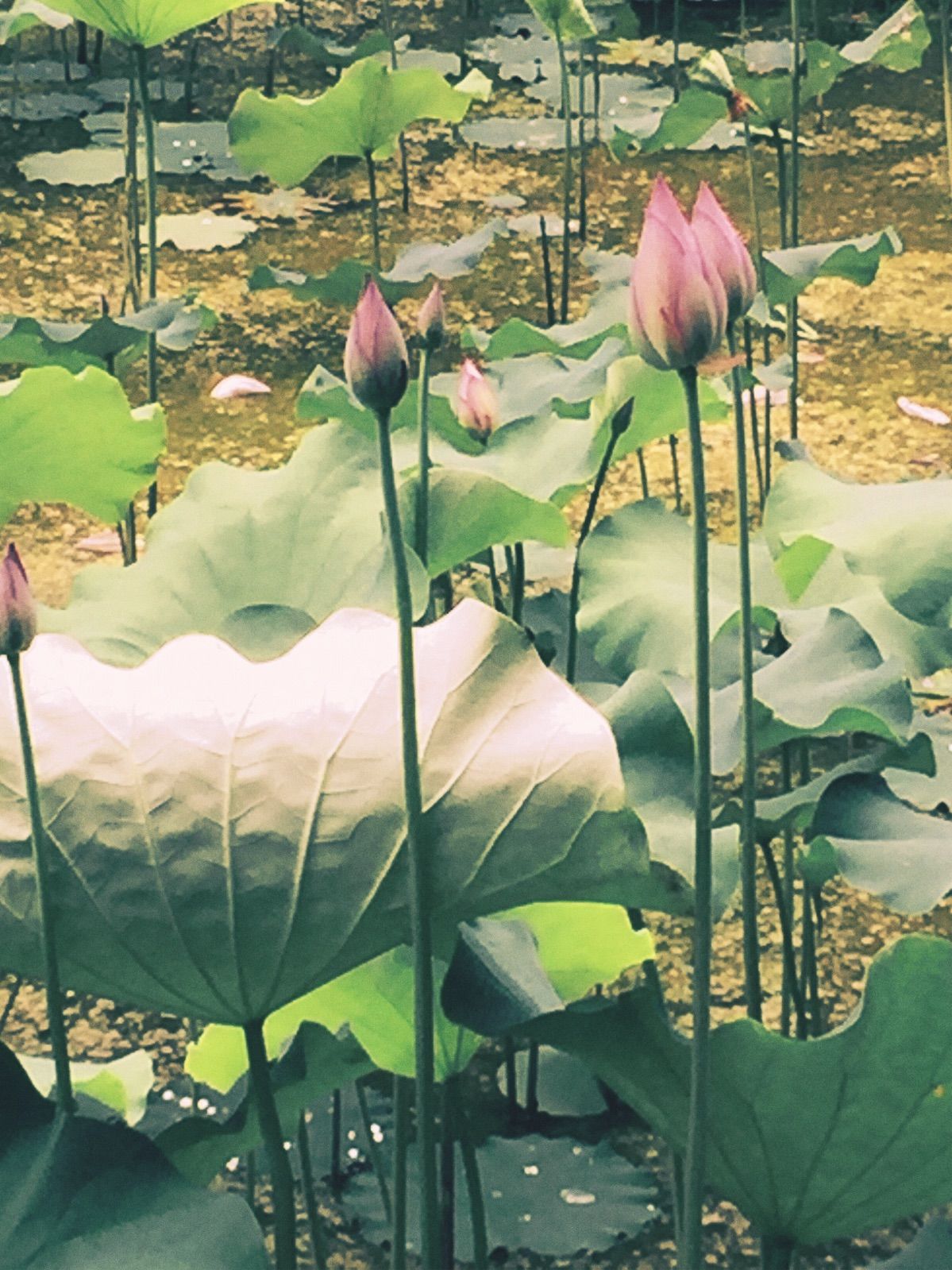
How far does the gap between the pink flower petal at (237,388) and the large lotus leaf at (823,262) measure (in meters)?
0.93

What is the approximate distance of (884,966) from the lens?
0.67m

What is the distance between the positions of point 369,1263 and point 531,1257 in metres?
0.09

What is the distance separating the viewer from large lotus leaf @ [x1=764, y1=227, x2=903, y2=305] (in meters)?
1.33

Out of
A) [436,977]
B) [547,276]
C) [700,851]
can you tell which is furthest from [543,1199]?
[547,276]

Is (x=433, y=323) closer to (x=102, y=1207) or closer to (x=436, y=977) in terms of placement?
(x=436, y=977)

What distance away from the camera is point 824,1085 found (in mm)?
681

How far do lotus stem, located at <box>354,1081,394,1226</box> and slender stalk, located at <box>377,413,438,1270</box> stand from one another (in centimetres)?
36

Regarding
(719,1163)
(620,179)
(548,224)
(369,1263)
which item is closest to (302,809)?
(719,1163)

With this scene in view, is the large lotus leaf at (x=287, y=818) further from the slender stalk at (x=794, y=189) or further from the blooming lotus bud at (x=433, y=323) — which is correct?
the slender stalk at (x=794, y=189)

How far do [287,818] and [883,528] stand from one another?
0.47 metres

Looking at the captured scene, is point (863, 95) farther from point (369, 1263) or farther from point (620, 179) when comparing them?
point (369, 1263)

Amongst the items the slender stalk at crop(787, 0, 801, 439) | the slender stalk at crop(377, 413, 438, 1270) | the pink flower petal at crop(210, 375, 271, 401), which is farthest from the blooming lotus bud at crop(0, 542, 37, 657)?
the pink flower petal at crop(210, 375, 271, 401)

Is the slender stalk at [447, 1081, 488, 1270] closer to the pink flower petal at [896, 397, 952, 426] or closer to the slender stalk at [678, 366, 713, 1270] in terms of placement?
the slender stalk at [678, 366, 713, 1270]

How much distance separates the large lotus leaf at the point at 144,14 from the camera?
1420mm
